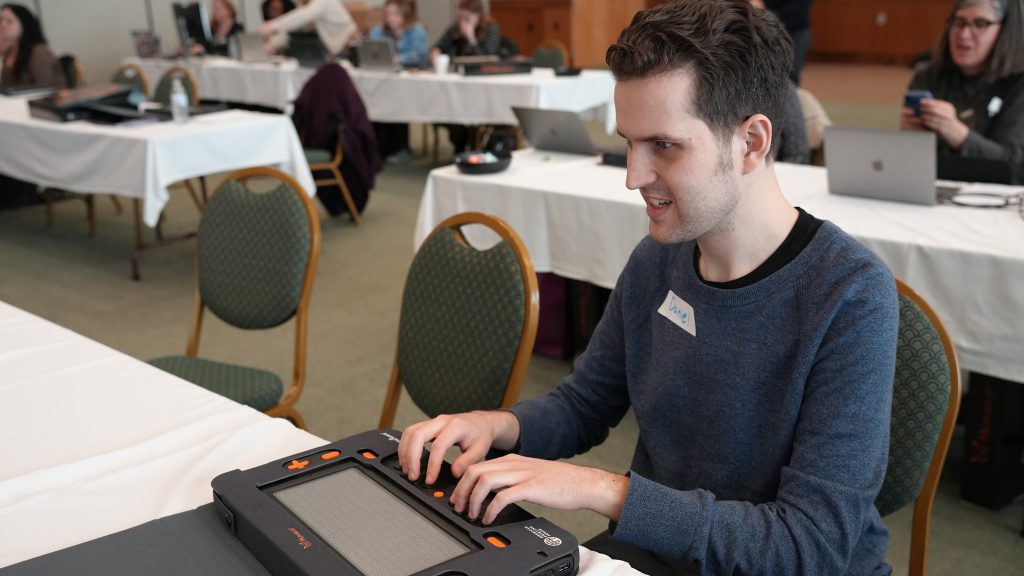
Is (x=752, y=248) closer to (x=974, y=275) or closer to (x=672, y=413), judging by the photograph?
(x=672, y=413)

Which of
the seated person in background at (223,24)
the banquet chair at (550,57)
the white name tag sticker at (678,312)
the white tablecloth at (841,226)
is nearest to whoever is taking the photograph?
the white name tag sticker at (678,312)

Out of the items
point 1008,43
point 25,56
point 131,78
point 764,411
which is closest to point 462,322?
point 764,411

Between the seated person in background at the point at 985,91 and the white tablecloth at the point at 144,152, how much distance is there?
2566 mm

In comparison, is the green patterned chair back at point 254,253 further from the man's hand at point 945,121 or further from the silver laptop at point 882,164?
the man's hand at point 945,121

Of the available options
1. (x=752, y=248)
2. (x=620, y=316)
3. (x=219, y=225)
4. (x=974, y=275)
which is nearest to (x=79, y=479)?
(x=620, y=316)

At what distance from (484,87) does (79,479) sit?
4.22m

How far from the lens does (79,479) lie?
3.39 ft

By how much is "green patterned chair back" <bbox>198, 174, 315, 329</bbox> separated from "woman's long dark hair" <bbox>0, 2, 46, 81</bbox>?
421cm

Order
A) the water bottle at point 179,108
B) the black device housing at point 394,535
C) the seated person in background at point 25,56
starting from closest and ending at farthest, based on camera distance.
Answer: the black device housing at point 394,535
the water bottle at point 179,108
the seated person in background at point 25,56

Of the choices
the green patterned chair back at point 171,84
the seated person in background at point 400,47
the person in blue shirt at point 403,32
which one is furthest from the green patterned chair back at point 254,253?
the person in blue shirt at point 403,32

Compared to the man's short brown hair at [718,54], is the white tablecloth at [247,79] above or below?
below

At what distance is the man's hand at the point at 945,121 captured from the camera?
96.6 inches

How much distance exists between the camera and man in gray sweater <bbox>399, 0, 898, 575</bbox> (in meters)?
0.91

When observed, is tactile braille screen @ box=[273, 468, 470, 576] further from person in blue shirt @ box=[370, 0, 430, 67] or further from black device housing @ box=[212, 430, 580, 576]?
person in blue shirt @ box=[370, 0, 430, 67]
